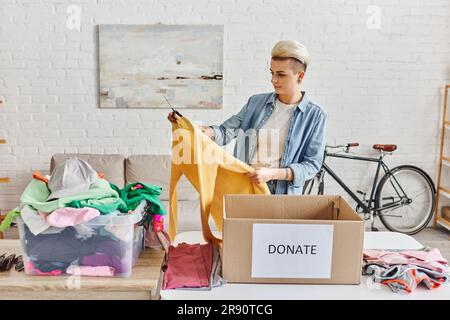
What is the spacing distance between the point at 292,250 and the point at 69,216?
2.16ft

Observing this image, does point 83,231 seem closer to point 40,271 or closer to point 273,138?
point 40,271

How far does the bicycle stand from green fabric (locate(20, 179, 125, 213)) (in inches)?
118

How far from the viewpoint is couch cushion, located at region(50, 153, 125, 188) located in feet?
13.4

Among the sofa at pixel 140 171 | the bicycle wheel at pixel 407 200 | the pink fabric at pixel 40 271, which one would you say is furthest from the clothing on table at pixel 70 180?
the bicycle wheel at pixel 407 200

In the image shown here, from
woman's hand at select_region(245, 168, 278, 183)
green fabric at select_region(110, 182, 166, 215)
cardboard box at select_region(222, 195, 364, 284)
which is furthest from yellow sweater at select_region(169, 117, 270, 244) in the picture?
cardboard box at select_region(222, 195, 364, 284)

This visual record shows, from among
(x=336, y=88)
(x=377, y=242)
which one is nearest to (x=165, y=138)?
(x=336, y=88)

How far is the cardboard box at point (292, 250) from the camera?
147 cm

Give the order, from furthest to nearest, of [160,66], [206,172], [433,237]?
[433,237], [160,66], [206,172]

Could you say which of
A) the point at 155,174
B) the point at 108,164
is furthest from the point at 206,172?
the point at 108,164

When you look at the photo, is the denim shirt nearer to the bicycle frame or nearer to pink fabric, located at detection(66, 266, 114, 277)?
pink fabric, located at detection(66, 266, 114, 277)

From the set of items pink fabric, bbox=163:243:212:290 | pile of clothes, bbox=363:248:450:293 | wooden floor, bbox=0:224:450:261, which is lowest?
wooden floor, bbox=0:224:450:261

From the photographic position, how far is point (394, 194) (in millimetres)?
4535

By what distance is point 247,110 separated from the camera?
7.63 feet

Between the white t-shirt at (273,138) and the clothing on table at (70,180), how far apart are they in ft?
2.98
